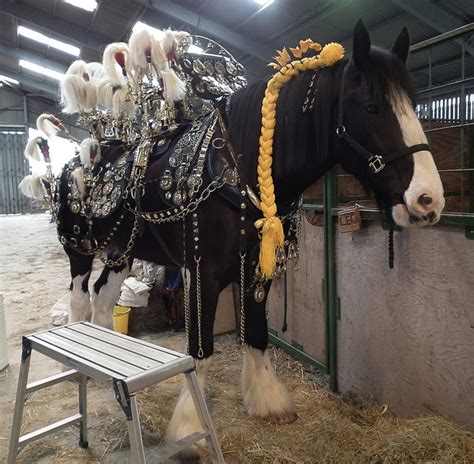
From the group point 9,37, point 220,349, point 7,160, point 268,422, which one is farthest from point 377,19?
point 7,160

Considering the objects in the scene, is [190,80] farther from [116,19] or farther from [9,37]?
[9,37]

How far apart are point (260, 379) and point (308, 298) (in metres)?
0.73

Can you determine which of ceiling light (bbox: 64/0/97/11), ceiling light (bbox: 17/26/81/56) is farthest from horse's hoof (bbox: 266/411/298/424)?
ceiling light (bbox: 17/26/81/56)

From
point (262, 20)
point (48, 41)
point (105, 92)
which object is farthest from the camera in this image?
point (48, 41)

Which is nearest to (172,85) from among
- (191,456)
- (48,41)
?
(191,456)

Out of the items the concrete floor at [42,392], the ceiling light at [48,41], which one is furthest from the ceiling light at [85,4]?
the concrete floor at [42,392]

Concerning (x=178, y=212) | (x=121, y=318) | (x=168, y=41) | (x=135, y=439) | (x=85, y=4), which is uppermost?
(x=85, y=4)

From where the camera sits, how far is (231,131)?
6.09ft

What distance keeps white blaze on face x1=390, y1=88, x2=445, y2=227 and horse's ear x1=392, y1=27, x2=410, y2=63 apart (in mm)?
213

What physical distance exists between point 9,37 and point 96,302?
11421mm

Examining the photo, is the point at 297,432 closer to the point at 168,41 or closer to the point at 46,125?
the point at 168,41

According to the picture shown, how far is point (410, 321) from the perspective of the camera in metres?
1.94

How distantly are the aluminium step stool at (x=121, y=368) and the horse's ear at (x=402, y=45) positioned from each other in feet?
4.35

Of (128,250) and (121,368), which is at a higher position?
(128,250)
